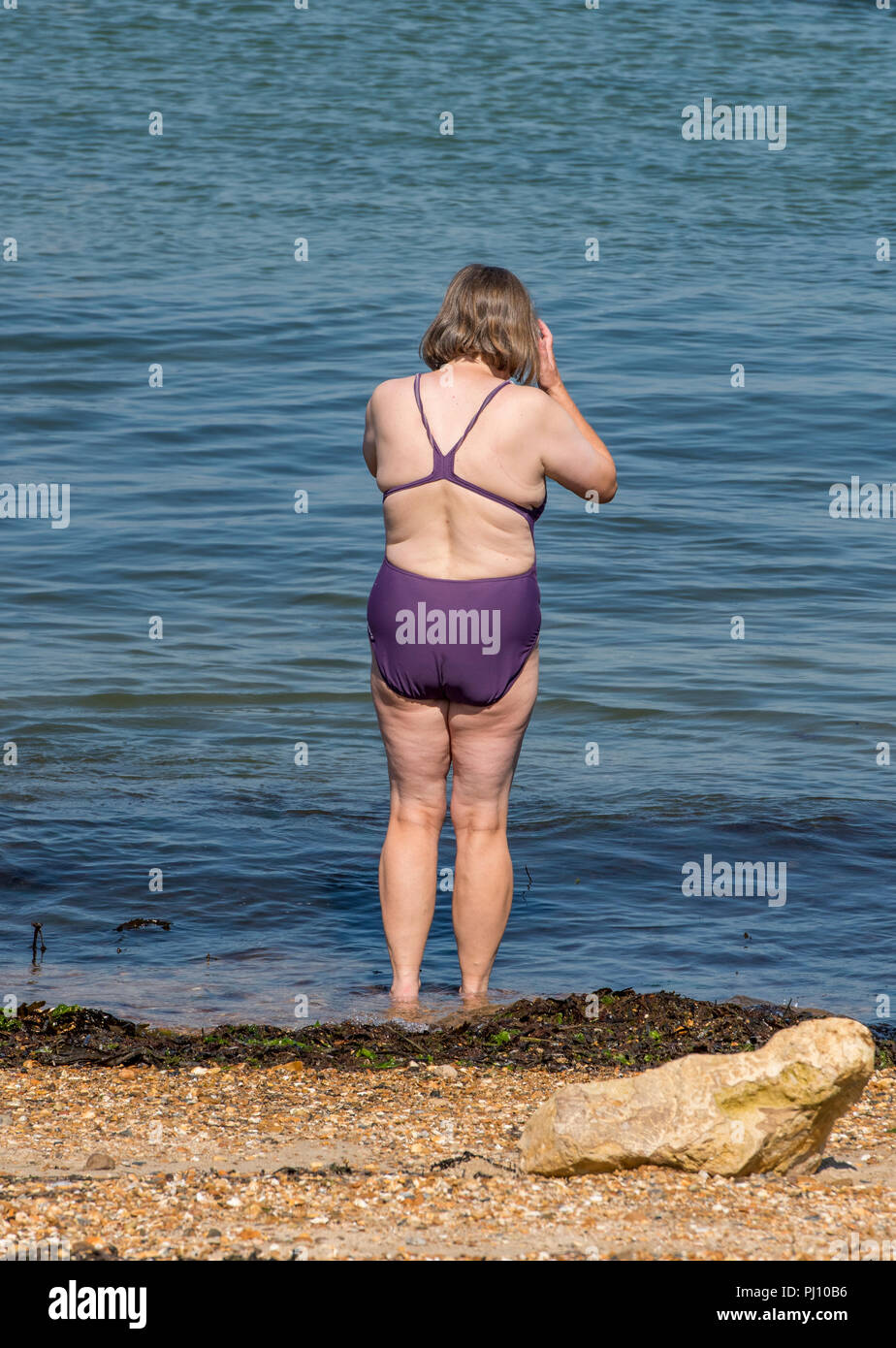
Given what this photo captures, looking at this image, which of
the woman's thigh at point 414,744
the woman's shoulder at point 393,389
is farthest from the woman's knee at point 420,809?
the woman's shoulder at point 393,389

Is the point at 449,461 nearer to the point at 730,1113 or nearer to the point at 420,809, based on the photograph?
the point at 420,809

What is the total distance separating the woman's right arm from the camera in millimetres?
4012

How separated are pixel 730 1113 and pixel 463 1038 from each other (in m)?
1.24

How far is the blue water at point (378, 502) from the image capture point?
18.0 feet

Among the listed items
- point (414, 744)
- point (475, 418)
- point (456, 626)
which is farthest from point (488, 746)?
point (475, 418)

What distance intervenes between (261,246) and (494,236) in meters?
2.34

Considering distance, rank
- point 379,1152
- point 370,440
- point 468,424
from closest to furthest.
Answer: point 379,1152, point 468,424, point 370,440

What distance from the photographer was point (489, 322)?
4027 millimetres

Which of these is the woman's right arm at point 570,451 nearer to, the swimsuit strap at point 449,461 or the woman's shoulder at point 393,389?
the swimsuit strap at point 449,461

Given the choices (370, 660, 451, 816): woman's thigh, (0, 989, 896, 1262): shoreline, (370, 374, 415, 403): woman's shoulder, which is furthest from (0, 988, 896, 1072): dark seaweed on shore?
(370, 374, 415, 403): woman's shoulder

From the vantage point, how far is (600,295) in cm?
1507

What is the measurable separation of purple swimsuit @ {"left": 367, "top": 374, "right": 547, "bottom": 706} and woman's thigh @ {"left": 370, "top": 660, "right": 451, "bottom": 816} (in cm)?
8

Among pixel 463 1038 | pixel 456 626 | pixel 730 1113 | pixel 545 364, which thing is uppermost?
pixel 545 364

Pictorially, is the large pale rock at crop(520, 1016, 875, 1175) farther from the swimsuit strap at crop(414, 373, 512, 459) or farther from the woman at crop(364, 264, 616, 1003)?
the swimsuit strap at crop(414, 373, 512, 459)
